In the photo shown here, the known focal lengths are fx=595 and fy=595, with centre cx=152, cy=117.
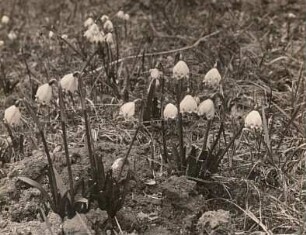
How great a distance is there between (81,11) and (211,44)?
134 cm

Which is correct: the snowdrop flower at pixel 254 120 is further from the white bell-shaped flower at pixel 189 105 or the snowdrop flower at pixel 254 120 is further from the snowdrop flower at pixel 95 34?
the snowdrop flower at pixel 95 34

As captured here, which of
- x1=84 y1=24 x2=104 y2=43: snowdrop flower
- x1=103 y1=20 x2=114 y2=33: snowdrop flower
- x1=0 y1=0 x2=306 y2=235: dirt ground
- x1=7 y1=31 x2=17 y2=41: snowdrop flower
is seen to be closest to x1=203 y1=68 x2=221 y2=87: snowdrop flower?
x1=0 y1=0 x2=306 y2=235: dirt ground

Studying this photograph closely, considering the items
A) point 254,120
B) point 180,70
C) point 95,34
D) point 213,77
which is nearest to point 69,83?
point 180,70

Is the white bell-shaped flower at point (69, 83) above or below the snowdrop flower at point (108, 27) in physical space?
below

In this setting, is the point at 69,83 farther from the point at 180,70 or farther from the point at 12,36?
the point at 12,36

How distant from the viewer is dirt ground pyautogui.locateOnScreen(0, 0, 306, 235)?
2.82 metres

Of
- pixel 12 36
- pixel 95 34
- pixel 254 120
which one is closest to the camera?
pixel 254 120

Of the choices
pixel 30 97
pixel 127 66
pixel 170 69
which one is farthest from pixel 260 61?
pixel 30 97

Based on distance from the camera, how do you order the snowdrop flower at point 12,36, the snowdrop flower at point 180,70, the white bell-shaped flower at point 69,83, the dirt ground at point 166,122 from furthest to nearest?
1. the snowdrop flower at point 12,36
2. the snowdrop flower at point 180,70
3. the dirt ground at point 166,122
4. the white bell-shaped flower at point 69,83

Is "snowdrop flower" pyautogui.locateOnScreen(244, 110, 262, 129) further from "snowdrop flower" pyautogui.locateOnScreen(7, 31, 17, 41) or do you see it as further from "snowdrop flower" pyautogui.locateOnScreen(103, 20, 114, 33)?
"snowdrop flower" pyautogui.locateOnScreen(7, 31, 17, 41)

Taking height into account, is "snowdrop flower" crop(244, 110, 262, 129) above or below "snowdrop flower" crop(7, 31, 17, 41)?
below

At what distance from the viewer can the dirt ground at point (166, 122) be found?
9.26ft

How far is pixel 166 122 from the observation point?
356 cm

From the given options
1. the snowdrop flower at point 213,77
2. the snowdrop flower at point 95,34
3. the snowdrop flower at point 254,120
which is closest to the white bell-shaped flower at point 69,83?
the snowdrop flower at point 213,77
